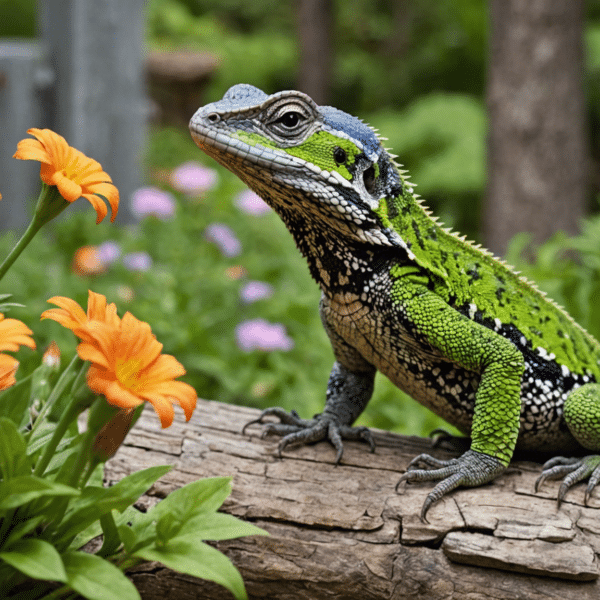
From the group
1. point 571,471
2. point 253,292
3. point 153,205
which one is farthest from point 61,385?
point 153,205

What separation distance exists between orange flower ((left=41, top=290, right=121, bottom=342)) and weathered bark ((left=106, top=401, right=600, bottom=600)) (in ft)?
3.59

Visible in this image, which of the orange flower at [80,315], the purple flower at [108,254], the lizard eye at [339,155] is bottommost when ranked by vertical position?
the orange flower at [80,315]

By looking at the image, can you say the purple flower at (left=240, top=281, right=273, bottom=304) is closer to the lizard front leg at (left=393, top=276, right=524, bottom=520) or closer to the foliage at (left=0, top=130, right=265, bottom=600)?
the lizard front leg at (left=393, top=276, right=524, bottom=520)

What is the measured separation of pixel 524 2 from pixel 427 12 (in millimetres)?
9184

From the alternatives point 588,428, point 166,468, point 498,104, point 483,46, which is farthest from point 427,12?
point 166,468

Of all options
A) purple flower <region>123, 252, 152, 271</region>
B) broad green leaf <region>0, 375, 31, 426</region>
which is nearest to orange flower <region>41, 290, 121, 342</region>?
broad green leaf <region>0, 375, 31, 426</region>

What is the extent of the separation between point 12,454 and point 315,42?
12.2 m

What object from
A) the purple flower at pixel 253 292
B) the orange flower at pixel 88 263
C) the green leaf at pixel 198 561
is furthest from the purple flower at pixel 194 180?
the green leaf at pixel 198 561

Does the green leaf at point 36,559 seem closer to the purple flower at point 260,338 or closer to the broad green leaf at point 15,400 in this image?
the broad green leaf at point 15,400

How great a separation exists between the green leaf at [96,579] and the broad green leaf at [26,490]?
0.24 m

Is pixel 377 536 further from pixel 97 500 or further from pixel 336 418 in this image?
pixel 97 500

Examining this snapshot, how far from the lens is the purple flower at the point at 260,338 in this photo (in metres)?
4.91

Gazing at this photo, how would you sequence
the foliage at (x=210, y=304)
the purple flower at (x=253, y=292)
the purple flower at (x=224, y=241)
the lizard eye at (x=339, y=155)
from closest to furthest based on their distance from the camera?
the lizard eye at (x=339, y=155)
the foliage at (x=210, y=304)
the purple flower at (x=253, y=292)
the purple flower at (x=224, y=241)

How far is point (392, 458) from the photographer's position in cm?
334
